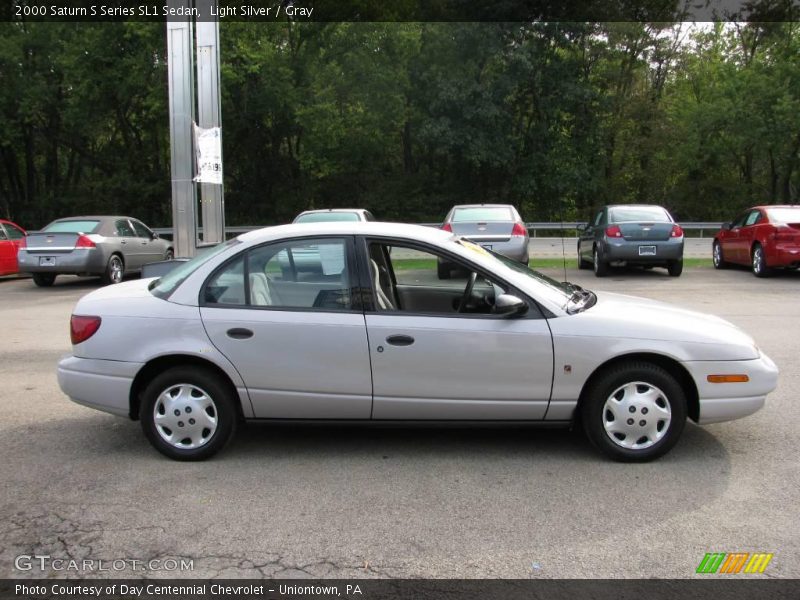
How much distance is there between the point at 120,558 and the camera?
128 inches

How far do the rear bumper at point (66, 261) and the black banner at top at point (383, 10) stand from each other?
678 inches

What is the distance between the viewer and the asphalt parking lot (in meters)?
3.24

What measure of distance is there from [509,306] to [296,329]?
1323mm

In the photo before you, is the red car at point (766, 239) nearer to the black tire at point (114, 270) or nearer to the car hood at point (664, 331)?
the car hood at point (664, 331)

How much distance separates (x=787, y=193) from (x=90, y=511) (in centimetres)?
3732

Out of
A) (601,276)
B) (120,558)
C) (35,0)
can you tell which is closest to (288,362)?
(120,558)

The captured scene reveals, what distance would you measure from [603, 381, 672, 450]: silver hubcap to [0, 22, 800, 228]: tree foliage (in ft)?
85.8

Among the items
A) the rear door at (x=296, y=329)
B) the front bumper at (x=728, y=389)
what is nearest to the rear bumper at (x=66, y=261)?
the rear door at (x=296, y=329)

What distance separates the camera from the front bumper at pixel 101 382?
4.49 m

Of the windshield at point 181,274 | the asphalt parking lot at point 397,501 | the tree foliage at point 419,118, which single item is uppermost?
the tree foliage at point 419,118

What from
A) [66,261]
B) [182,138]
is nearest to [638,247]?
[182,138]

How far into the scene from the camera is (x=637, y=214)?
15438mm

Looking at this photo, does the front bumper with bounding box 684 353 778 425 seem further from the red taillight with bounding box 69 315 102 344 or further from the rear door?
the red taillight with bounding box 69 315 102 344

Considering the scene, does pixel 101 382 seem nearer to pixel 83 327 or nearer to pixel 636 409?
pixel 83 327
